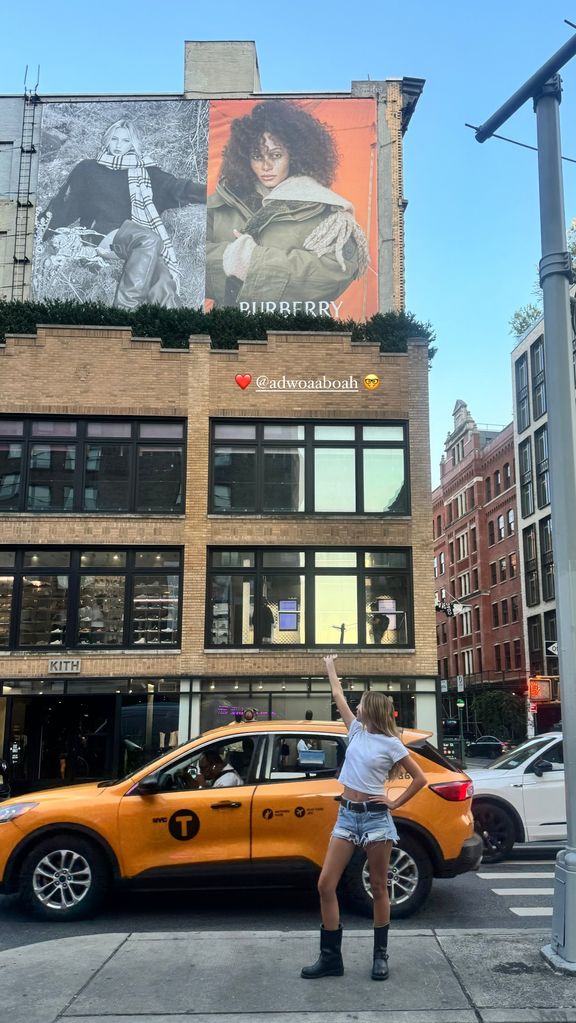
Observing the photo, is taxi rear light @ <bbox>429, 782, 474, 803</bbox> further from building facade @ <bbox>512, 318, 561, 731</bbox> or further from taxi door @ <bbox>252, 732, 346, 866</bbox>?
building facade @ <bbox>512, 318, 561, 731</bbox>

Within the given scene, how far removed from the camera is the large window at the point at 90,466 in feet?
70.5

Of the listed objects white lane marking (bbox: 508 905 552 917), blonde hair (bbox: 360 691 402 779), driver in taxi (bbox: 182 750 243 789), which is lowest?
white lane marking (bbox: 508 905 552 917)

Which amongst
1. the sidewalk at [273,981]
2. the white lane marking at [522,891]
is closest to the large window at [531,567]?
the white lane marking at [522,891]

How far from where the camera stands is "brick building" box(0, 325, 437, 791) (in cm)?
2067

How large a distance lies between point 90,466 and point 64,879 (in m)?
14.6

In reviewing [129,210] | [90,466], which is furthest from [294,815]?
[129,210]

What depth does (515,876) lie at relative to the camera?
1038 centimetres

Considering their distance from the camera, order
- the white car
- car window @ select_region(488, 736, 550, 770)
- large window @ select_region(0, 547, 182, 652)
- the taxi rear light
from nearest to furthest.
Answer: the taxi rear light < the white car < car window @ select_region(488, 736, 550, 770) < large window @ select_region(0, 547, 182, 652)

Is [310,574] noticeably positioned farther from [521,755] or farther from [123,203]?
[123,203]

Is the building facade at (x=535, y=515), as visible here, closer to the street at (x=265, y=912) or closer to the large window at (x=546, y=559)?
the large window at (x=546, y=559)

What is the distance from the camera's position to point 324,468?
22.0m

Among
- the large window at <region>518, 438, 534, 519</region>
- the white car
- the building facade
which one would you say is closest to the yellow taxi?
the white car

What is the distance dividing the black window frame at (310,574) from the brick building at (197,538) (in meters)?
0.05

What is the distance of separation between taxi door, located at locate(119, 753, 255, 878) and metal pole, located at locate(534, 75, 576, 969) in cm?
303
